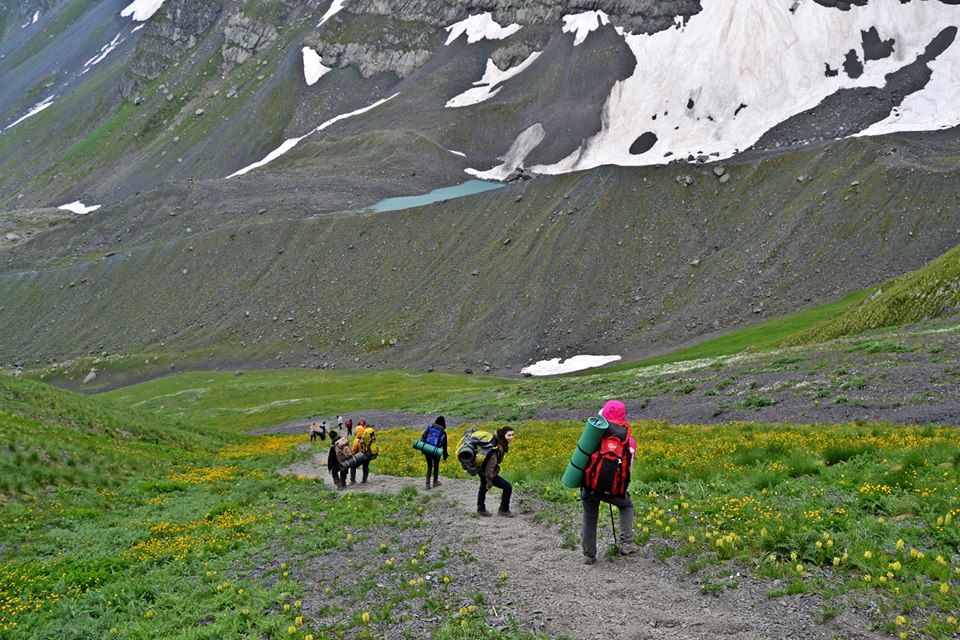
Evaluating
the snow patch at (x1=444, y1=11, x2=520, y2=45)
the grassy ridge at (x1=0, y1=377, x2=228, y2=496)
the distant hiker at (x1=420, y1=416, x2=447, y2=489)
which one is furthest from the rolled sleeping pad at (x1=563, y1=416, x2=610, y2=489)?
the snow patch at (x1=444, y1=11, x2=520, y2=45)

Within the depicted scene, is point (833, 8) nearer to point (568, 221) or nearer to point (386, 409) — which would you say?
point (568, 221)

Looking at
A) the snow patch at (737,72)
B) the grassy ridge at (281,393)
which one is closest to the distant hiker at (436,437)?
the grassy ridge at (281,393)

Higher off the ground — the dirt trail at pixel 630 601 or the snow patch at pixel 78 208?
the snow patch at pixel 78 208

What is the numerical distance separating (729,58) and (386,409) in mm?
116600

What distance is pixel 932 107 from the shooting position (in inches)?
4023

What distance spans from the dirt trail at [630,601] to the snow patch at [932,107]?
10774 cm

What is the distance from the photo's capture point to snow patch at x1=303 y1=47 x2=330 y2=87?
182 m

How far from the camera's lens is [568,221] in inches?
3600

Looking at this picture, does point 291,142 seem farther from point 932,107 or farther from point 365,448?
point 365,448

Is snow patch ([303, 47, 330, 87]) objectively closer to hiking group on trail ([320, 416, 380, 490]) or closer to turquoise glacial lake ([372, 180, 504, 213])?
turquoise glacial lake ([372, 180, 504, 213])

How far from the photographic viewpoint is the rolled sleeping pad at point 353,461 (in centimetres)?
2267

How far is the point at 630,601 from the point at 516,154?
13891 centimetres

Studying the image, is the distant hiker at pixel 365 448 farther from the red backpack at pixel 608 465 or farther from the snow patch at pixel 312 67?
the snow patch at pixel 312 67

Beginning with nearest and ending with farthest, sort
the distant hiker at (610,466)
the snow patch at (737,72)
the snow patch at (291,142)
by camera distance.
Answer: the distant hiker at (610,466)
the snow patch at (737,72)
the snow patch at (291,142)
